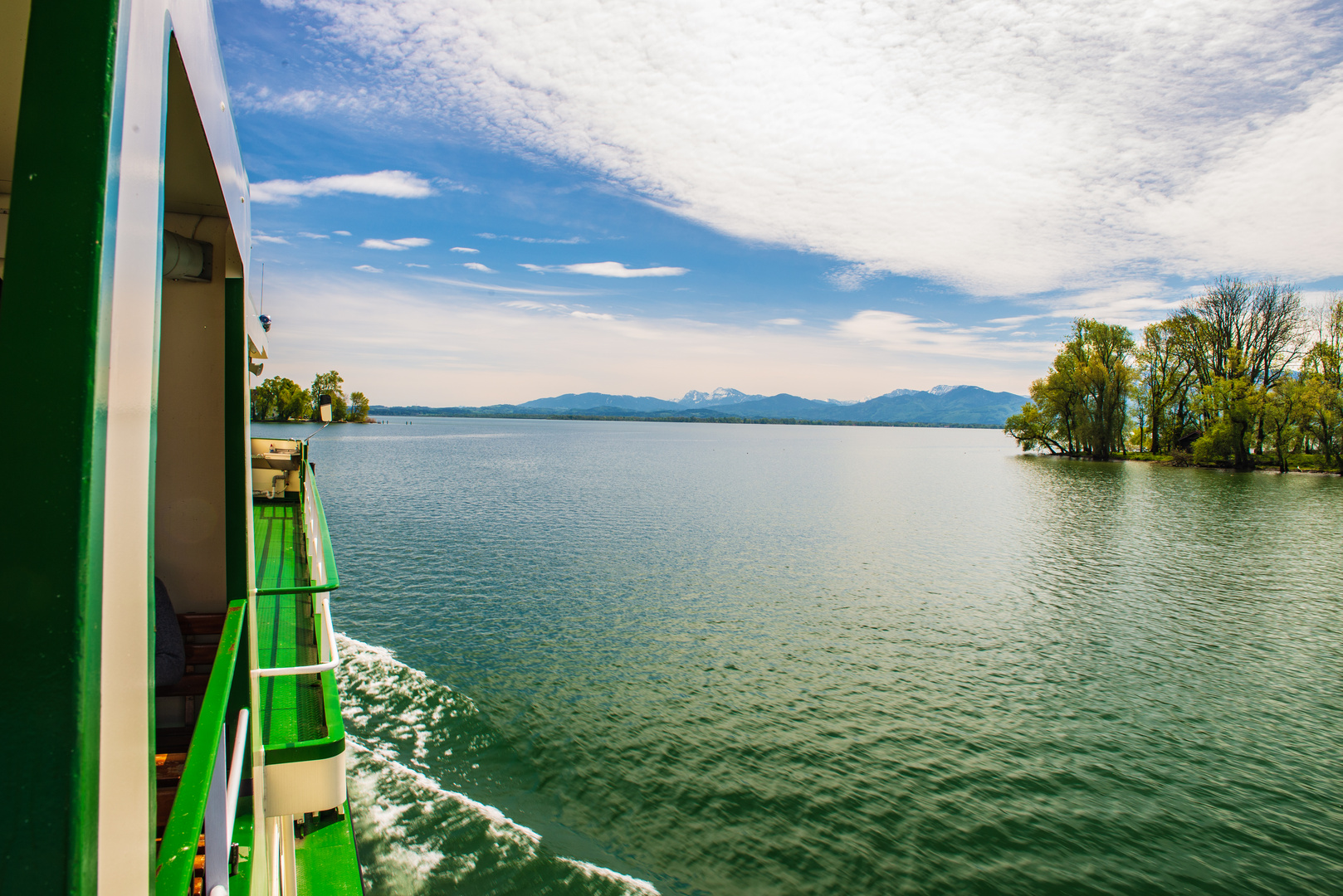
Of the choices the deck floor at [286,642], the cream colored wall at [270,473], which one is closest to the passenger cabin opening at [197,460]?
the deck floor at [286,642]

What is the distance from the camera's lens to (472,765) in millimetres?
9641

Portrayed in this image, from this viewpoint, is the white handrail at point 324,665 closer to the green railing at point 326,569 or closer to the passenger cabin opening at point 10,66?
the green railing at point 326,569

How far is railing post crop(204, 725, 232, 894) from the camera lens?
248 centimetres

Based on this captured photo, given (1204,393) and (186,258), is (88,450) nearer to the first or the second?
(186,258)

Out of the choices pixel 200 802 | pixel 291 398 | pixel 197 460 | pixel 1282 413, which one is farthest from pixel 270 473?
pixel 291 398

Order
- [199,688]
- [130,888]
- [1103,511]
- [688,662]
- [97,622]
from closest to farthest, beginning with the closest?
[97,622] < [130,888] < [199,688] < [688,662] < [1103,511]

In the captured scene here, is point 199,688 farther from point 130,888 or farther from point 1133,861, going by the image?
point 1133,861

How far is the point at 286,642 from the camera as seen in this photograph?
23.4 ft

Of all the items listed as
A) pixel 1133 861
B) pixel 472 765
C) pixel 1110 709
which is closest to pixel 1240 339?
pixel 1110 709

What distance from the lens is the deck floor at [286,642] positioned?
5.50m

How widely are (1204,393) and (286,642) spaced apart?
3134 inches

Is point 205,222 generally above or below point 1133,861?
above

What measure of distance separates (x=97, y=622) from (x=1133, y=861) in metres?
10.4

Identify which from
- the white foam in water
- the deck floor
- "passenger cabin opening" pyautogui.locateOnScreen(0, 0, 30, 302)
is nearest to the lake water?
the white foam in water
